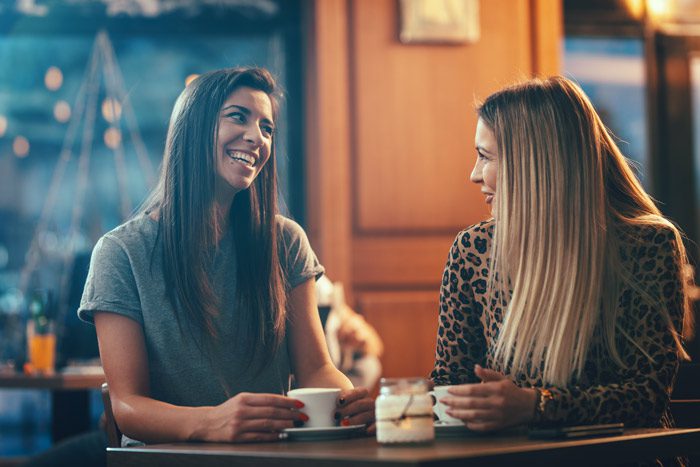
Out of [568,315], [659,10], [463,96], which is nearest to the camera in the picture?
[568,315]

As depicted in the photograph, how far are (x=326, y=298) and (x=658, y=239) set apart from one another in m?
1.96

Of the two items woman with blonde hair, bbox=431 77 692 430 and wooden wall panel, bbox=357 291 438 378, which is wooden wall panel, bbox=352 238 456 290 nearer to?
wooden wall panel, bbox=357 291 438 378

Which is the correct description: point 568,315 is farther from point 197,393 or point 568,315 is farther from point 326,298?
point 326,298

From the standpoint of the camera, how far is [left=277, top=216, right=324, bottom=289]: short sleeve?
6.95 feet

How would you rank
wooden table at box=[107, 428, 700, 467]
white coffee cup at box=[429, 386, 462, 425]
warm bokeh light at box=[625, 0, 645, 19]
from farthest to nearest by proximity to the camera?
warm bokeh light at box=[625, 0, 645, 19], white coffee cup at box=[429, 386, 462, 425], wooden table at box=[107, 428, 700, 467]

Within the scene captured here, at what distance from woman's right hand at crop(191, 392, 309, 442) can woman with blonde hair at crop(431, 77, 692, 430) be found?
372 millimetres

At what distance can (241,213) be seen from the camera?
208cm

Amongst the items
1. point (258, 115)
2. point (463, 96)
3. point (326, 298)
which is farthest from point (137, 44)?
point (258, 115)

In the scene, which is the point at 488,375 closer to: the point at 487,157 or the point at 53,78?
the point at 487,157

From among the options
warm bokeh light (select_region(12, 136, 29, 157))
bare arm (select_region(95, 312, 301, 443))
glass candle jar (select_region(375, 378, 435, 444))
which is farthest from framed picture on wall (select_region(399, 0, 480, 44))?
glass candle jar (select_region(375, 378, 435, 444))

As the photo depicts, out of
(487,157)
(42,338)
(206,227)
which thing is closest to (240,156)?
(206,227)

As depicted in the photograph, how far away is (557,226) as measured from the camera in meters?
1.73

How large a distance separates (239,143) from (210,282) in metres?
0.29

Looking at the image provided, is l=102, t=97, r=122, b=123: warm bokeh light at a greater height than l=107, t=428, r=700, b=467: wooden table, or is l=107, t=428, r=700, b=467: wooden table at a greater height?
l=102, t=97, r=122, b=123: warm bokeh light
